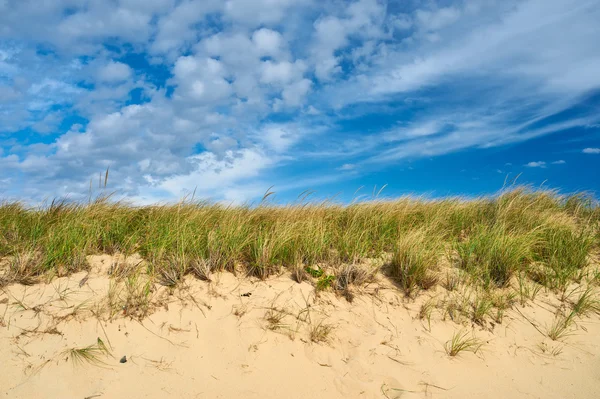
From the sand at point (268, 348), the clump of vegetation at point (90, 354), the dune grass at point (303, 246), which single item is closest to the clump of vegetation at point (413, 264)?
the dune grass at point (303, 246)

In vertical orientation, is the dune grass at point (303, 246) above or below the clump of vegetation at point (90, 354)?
above

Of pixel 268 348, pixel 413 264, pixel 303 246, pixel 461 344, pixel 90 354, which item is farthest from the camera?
pixel 303 246

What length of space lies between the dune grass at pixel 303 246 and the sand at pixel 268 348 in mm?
235

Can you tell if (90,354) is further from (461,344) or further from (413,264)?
(461,344)

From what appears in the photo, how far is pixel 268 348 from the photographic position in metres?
4.11

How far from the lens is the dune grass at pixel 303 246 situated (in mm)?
4828

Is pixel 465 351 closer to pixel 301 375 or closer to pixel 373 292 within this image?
pixel 373 292

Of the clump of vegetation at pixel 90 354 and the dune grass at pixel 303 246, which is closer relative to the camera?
the clump of vegetation at pixel 90 354

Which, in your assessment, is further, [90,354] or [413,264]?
[413,264]

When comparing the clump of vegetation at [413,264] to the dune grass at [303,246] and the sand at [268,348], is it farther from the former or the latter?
the sand at [268,348]

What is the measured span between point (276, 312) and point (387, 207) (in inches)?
127

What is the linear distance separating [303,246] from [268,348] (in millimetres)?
1537

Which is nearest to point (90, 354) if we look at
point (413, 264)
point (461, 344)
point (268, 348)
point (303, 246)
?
Result: point (268, 348)

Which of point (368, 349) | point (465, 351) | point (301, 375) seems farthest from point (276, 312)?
point (465, 351)
